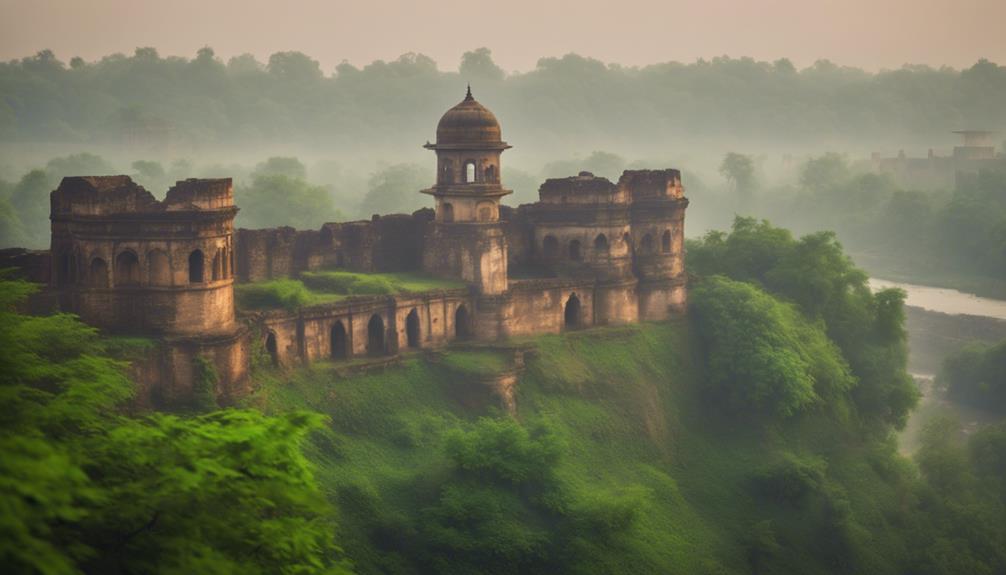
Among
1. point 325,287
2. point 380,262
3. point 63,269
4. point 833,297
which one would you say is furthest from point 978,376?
point 63,269

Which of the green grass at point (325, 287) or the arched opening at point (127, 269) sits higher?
the arched opening at point (127, 269)

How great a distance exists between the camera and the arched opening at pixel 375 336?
30.5 metres

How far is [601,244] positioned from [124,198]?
14.0m

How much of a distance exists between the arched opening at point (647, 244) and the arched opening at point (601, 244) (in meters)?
1.54

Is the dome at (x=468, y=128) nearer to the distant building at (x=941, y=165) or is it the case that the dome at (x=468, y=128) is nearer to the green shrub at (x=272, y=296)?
the green shrub at (x=272, y=296)

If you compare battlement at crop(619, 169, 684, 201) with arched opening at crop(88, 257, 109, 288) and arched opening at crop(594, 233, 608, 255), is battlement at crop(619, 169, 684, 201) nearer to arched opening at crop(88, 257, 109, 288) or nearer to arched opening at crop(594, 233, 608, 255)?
arched opening at crop(594, 233, 608, 255)

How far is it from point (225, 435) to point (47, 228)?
57847 millimetres

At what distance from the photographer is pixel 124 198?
2547cm

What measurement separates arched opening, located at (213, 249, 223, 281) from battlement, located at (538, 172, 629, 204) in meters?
11.2

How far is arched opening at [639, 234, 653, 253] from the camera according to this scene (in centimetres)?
3581

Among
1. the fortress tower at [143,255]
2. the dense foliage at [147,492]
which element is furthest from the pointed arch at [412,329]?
the dense foliage at [147,492]

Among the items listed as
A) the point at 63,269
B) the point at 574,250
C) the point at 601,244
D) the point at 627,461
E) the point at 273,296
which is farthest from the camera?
the point at 574,250

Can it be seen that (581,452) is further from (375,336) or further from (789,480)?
(375,336)

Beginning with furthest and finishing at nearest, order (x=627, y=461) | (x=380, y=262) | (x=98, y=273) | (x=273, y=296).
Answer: (x=380, y=262) → (x=627, y=461) → (x=273, y=296) → (x=98, y=273)
